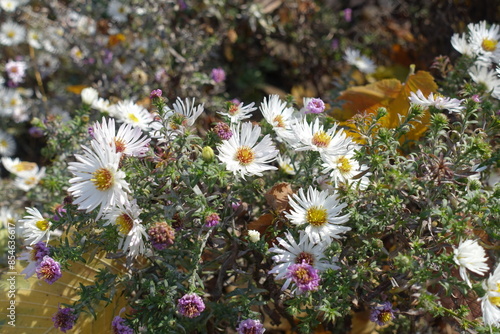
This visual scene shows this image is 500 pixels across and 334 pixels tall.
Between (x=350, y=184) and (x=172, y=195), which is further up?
(x=350, y=184)

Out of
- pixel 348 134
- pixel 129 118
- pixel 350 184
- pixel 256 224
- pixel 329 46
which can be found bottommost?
pixel 256 224

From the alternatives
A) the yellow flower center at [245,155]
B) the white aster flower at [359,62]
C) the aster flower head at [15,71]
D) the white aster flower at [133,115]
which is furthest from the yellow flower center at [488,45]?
the aster flower head at [15,71]

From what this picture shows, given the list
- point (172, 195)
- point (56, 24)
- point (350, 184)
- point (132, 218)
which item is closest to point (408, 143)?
point (350, 184)

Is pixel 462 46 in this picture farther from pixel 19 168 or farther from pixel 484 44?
pixel 19 168

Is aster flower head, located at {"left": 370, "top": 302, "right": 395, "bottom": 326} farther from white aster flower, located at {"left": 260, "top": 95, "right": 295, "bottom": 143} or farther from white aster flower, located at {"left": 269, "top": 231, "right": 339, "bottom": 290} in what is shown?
white aster flower, located at {"left": 260, "top": 95, "right": 295, "bottom": 143}

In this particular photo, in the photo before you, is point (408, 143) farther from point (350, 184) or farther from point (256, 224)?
point (256, 224)

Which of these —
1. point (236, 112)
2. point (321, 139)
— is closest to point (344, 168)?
point (321, 139)
